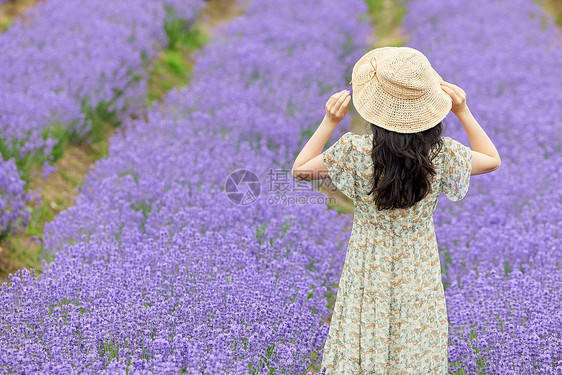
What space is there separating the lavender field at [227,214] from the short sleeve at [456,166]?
85 cm

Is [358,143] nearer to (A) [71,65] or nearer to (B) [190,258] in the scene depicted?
(B) [190,258]

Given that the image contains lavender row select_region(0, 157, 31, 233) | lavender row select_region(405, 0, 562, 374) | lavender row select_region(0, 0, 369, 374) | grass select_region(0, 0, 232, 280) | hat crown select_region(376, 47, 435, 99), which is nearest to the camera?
hat crown select_region(376, 47, 435, 99)

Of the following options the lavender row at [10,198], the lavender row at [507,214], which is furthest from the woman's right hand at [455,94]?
the lavender row at [10,198]

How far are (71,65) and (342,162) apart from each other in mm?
3983

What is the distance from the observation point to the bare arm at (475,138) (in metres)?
2.56

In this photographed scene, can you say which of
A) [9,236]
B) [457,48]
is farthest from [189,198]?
[457,48]

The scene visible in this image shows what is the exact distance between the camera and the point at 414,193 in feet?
8.25

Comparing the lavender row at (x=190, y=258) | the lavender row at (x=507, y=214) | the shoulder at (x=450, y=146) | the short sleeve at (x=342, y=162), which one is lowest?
the lavender row at (x=507, y=214)

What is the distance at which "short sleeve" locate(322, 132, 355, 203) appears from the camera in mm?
2541

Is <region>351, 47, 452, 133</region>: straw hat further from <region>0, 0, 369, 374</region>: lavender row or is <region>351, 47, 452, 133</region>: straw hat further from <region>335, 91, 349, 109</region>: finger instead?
<region>0, 0, 369, 374</region>: lavender row

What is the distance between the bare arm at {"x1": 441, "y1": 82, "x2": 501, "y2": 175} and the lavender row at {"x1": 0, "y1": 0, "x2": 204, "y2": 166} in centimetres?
313
